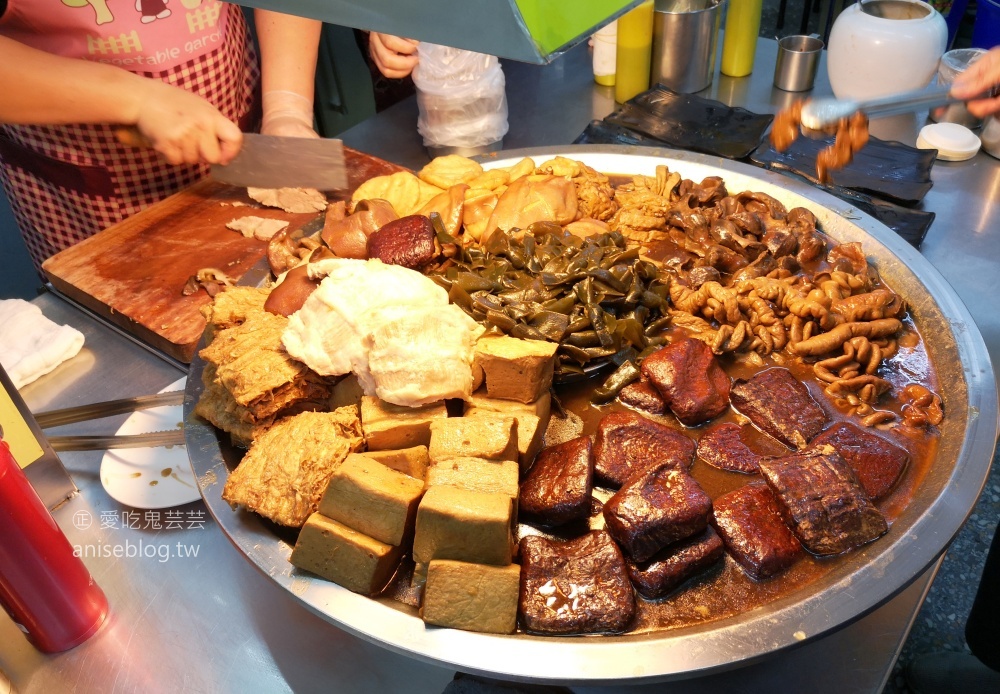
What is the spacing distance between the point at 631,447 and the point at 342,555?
829mm

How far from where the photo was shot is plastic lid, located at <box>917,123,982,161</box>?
11.6ft

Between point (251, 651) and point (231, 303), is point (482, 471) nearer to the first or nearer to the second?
point (251, 651)

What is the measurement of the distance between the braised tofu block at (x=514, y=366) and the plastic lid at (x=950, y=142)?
2672 mm

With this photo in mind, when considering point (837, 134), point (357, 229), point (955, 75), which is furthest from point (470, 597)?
point (955, 75)

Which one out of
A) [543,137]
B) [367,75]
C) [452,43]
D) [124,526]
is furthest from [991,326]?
[367,75]

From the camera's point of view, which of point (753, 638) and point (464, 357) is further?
point (464, 357)

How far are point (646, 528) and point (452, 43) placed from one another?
119 centimetres

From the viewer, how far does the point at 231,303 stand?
2367 millimetres

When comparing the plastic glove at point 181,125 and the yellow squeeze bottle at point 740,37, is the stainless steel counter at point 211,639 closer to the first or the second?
the plastic glove at point 181,125

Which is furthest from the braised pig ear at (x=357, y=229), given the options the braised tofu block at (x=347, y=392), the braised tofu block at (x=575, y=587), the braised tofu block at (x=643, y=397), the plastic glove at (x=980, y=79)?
the plastic glove at (x=980, y=79)

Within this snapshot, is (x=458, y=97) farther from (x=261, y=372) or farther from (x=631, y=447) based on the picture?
(x=631, y=447)

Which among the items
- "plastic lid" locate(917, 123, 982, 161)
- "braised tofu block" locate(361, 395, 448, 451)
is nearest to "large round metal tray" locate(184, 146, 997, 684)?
"braised tofu block" locate(361, 395, 448, 451)

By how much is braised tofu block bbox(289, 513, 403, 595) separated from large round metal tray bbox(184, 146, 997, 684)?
1.2 inches

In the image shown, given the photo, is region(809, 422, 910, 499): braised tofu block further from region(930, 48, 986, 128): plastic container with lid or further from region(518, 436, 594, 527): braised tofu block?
region(930, 48, 986, 128): plastic container with lid
